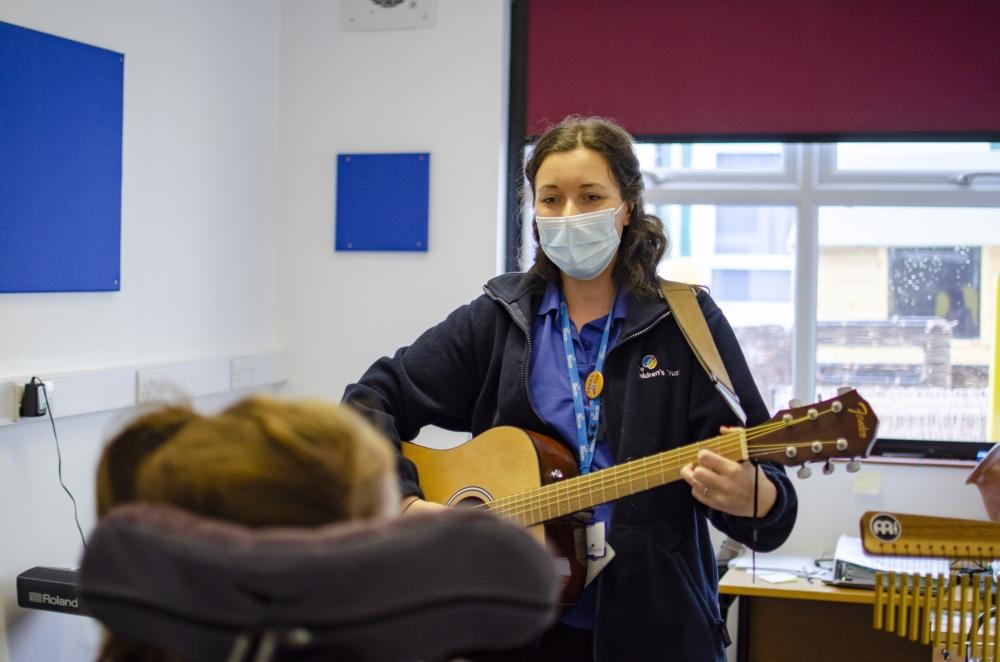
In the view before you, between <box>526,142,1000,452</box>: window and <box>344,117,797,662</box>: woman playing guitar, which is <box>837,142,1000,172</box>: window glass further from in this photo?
<box>344,117,797,662</box>: woman playing guitar

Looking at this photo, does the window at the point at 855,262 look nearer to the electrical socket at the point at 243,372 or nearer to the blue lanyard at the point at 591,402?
the electrical socket at the point at 243,372

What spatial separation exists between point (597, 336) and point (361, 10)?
86.9 inches

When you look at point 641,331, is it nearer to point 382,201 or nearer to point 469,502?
point 469,502

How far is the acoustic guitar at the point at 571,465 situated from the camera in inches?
67.6

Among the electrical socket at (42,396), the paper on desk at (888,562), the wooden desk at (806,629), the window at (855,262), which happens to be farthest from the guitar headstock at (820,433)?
the window at (855,262)

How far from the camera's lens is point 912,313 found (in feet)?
12.2

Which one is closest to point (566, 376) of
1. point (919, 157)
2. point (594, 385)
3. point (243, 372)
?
point (594, 385)

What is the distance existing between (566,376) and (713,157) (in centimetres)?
213

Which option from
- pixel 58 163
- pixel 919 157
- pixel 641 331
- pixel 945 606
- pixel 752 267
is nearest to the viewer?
pixel 641 331

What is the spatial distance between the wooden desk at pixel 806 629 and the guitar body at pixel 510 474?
51.4 inches

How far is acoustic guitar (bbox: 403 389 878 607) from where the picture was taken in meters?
1.72

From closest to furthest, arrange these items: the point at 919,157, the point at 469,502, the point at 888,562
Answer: the point at 469,502
the point at 888,562
the point at 919,157

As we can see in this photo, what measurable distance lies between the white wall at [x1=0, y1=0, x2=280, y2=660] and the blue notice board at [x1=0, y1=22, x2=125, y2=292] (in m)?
0.05

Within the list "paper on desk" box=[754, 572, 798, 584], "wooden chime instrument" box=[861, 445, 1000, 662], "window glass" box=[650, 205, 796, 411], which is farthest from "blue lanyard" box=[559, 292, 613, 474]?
"window glass" box=[650, 205, 796, 411]
